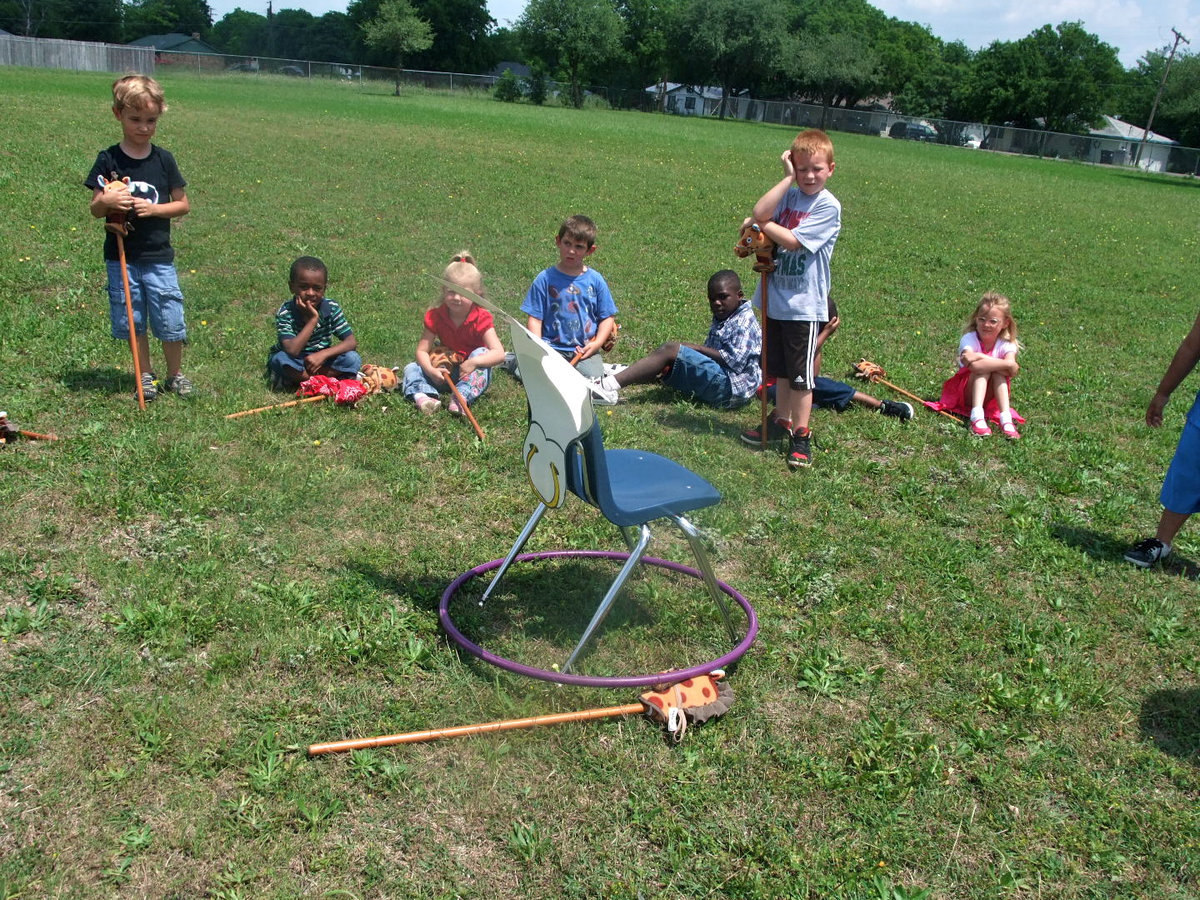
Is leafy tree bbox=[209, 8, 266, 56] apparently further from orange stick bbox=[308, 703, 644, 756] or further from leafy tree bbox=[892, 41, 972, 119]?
orange stick bbox=[308, 703, 644, 756]

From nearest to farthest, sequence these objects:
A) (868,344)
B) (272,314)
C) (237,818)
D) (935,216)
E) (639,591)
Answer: (237,818), (639,591), (272,314), (868,344), (935,216)

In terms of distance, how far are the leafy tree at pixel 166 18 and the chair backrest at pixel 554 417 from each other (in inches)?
4282

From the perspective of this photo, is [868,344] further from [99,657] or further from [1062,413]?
[99,657]

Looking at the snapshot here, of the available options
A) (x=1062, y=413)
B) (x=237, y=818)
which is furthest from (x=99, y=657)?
(x=1062, y=413)

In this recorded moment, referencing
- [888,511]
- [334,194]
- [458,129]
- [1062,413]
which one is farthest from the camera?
[458,129]

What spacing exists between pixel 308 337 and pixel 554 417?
3.32 m

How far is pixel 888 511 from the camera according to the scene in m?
5.12

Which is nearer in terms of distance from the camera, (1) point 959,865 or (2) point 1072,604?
(1) point 959,865

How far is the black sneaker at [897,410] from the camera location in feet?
21.6

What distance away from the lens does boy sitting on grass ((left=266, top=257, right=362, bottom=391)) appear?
605cm

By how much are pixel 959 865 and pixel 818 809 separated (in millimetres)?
416

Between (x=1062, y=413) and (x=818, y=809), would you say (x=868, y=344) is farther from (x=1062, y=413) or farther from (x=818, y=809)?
(x=818, y=809)

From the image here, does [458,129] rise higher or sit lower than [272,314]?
higher

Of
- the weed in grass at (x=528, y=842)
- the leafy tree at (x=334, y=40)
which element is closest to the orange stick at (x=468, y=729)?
the weed in grass at (x=528, y=842)
